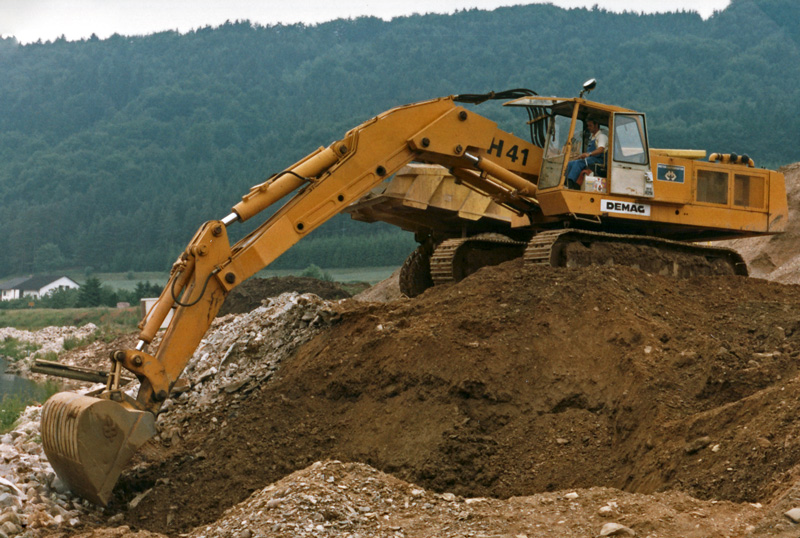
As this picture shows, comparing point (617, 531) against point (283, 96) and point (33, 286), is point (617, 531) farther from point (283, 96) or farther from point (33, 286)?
point (283, 96)

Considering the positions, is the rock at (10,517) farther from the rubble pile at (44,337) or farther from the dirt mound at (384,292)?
the rubble pile at (44,337)

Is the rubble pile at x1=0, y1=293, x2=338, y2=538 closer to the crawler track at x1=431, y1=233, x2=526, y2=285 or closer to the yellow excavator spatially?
the yellow excavator

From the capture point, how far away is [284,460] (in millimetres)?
7797

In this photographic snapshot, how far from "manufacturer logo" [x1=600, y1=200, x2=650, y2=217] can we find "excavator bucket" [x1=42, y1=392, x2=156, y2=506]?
19.6 ft

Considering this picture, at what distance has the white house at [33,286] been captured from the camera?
62312mm

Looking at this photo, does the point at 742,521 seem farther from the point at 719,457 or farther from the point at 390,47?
the point at 390,47

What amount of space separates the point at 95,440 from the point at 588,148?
22.0 feet

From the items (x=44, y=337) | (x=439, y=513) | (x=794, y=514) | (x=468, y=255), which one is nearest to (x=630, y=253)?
(x=468, y=255)

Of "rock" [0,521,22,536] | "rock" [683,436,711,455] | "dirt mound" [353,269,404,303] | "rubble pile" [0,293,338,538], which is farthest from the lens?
"dirt mound" [353,269,404,303]

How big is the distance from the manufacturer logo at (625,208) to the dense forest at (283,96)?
45719 mm

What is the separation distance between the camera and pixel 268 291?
2630 cm

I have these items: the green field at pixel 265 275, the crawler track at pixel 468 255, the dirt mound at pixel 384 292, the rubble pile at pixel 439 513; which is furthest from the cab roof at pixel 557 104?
the green field at pixel 265 275

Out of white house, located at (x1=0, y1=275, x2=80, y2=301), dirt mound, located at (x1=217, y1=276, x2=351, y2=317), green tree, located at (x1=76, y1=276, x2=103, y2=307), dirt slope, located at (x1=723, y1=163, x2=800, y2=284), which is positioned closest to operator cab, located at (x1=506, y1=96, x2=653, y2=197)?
dirt slope, located at (x1=723, y1=163, x2=800, y2=284)

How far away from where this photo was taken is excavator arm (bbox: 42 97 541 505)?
731 cm
